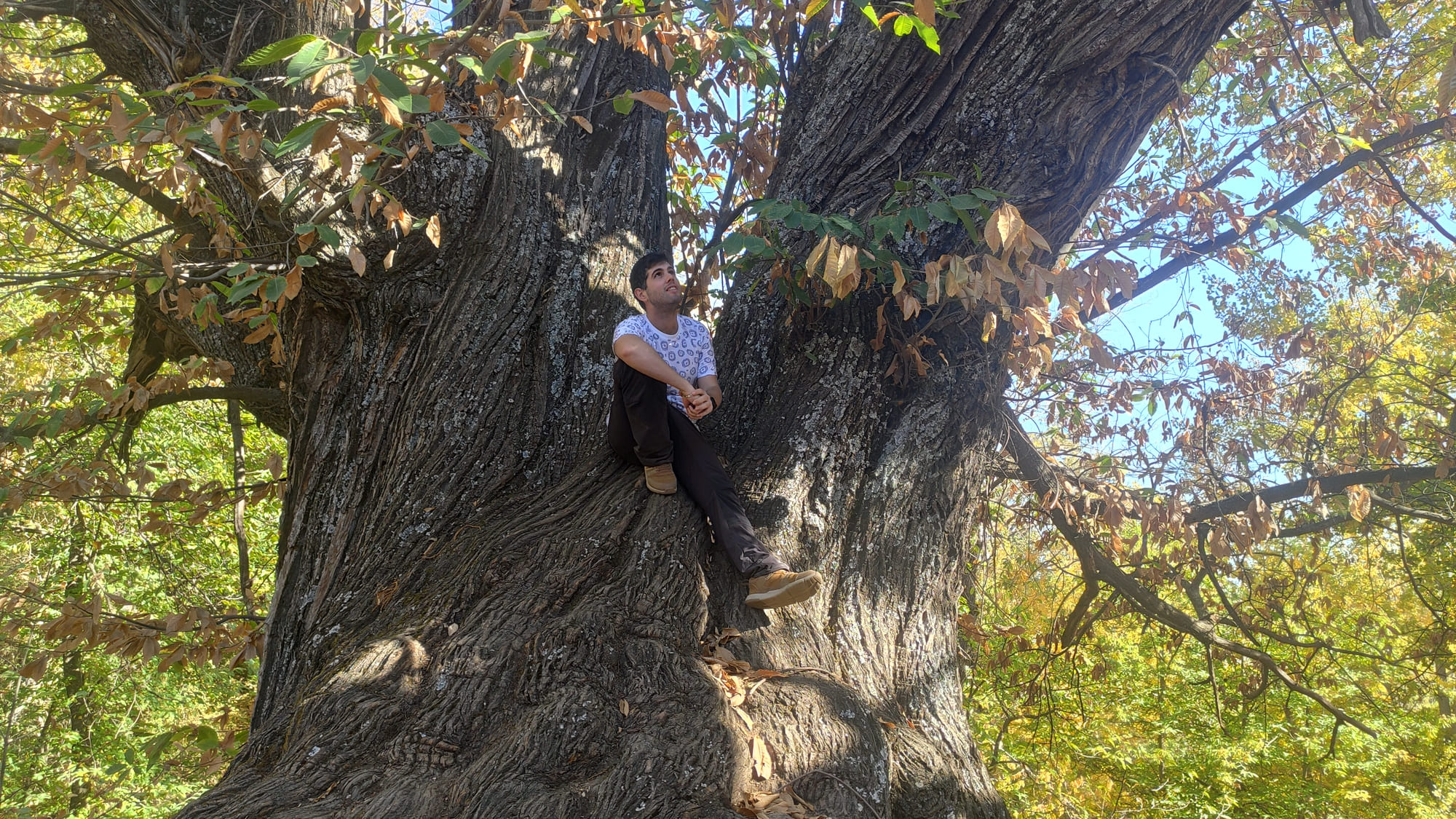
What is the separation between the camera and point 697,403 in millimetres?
3316

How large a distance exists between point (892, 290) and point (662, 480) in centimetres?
110

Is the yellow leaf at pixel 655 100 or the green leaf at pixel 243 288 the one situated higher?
the yellow leaf at pixel 655 100

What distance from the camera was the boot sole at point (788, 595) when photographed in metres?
2.81

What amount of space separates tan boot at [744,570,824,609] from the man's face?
1.27 m

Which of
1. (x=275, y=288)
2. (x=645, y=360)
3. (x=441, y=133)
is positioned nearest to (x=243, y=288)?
(x=275, y=288)

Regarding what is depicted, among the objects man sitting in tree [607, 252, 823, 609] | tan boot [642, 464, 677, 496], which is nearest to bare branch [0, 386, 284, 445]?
man sitting in tree [607, 252, 823, 609]

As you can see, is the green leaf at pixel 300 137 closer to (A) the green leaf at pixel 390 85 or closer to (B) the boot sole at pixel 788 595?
(A) the green leaf at pixel 390 85

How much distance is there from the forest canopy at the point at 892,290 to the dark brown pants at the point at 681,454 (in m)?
0.43

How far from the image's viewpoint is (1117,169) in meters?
3.54

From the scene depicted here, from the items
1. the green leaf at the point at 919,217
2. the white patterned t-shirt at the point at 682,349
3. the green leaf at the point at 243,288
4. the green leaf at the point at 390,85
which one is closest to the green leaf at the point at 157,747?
the green leaf at the point at 243,288

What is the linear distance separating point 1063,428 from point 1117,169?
5276mm

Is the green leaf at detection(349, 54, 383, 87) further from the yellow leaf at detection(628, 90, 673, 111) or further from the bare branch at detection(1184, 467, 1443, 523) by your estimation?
the bare branch at detection(1184, 467, 1443, 523)

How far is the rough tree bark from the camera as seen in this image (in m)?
2.32

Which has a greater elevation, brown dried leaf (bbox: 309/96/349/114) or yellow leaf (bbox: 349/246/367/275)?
brown dried leaf (bbox: 309/96/349/114)
